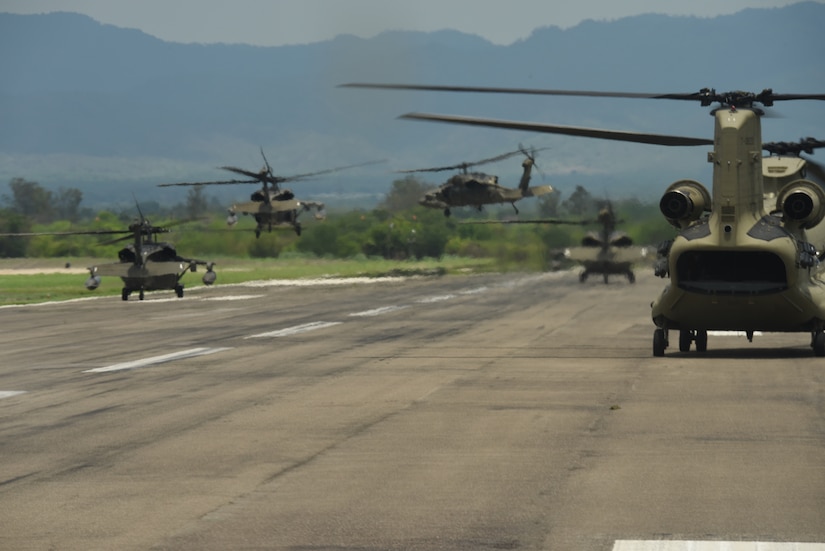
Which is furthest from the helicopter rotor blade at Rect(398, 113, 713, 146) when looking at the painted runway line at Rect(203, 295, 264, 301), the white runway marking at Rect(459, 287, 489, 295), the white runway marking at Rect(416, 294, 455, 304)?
the white runway marking at Rect(459, 287, 489, 295)

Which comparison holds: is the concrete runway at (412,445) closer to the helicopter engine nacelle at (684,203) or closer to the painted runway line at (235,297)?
the helicopter engine nacelle at (684,203)

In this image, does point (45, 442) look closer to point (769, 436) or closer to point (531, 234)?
point (769, 436)

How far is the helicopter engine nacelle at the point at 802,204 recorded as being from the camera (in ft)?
88.0

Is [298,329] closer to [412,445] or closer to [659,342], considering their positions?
[659,342]

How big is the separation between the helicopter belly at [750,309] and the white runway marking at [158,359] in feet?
30.0

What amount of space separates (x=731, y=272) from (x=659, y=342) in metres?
2.26

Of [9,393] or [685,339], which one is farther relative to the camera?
[685,339]

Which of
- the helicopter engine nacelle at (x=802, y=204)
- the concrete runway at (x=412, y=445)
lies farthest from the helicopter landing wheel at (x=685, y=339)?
the helicopter engine nacelle at (x=802, y=204)

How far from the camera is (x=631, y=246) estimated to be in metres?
85.5

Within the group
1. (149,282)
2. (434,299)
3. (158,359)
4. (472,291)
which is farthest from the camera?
(472,291)

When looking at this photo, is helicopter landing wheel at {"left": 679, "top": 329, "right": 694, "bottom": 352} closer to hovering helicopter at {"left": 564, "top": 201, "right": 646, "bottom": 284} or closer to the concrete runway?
the concrete runway

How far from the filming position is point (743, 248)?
26.2 m

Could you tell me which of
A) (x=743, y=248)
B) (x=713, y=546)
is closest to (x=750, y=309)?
(x=743, y=248)

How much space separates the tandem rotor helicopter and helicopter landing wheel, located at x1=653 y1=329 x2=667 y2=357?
0.86 meters
